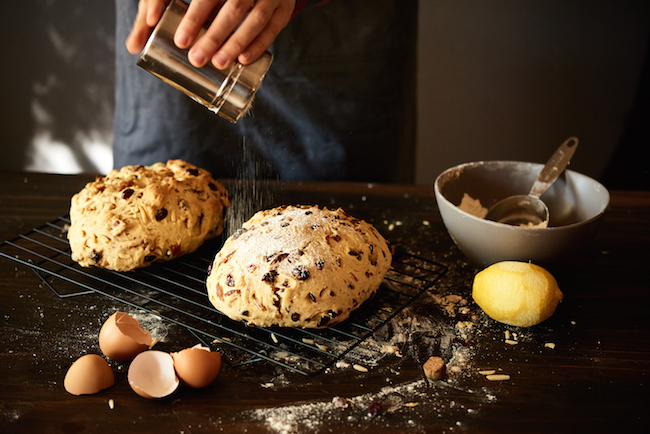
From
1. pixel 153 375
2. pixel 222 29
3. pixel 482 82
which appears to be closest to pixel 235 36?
pixel 222 29

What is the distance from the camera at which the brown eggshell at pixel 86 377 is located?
105 centimetres

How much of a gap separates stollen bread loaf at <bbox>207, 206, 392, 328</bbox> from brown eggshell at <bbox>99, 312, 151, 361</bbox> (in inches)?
7.6

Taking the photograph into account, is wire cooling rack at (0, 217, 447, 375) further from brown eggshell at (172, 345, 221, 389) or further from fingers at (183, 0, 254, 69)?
fingers at (183, 0, 254, 69)

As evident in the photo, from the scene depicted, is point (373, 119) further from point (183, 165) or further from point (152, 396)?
point (152, 396)

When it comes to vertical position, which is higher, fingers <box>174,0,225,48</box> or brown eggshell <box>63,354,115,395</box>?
fingers <box>174,0,225,48</box>

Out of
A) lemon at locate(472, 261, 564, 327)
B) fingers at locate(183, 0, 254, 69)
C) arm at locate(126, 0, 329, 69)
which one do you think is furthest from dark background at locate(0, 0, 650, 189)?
lemon at locate(472, 261, 564, 327)

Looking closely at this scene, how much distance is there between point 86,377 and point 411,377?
674 millimetres

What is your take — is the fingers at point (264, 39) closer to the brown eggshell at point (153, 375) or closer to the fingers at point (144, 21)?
the fingers at point (144, 21)

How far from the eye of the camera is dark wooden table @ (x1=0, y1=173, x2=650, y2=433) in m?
1.01

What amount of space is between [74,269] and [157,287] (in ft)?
0.80

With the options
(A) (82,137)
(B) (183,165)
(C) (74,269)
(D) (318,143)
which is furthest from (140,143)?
(A) (82,137)

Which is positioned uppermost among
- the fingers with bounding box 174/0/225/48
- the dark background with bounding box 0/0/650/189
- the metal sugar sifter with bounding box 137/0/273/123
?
the fingers with bounding box 174/0/225/48

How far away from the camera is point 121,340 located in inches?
44.7

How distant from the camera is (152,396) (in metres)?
1.04
